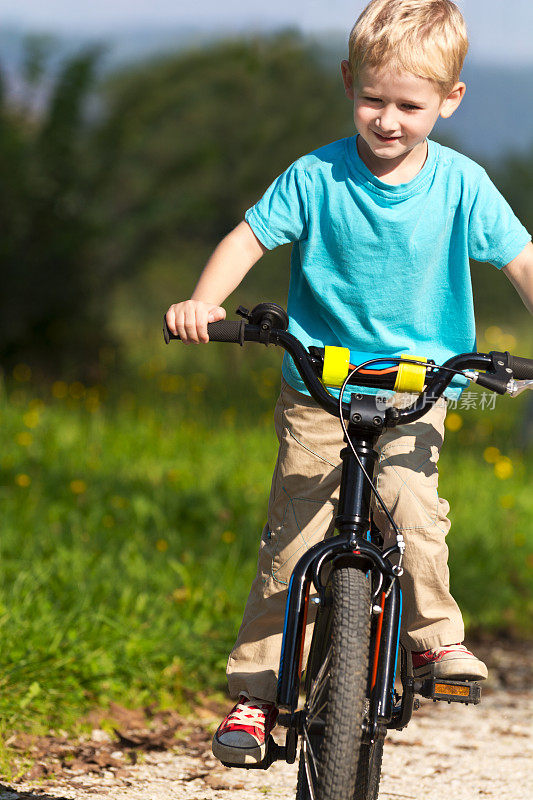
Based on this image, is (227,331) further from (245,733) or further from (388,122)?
(245,733)

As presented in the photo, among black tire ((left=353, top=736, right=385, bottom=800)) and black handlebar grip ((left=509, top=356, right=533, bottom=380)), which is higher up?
black handlebar grip ((left=509, top=356, right=533, bottom=380))

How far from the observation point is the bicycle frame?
2.03m

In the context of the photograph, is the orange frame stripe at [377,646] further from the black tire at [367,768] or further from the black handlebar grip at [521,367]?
the black handlebar grip at [521,367]

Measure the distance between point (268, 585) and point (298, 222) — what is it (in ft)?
3.04

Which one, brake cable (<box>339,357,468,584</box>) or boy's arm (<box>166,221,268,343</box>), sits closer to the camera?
brake cable (<box>339,357,468,584</box>)

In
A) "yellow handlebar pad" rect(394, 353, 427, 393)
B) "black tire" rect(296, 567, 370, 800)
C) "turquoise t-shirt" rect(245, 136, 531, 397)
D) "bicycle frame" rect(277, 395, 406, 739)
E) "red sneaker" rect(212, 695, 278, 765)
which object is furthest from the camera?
"turquoise t-shirt" rect(245, 136, 531, 397)

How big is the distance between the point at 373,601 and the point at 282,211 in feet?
3.16

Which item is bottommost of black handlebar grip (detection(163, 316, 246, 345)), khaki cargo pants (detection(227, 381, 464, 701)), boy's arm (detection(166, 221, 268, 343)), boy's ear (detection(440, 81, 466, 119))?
khaki cargo pants (detection(227, 381, 464, 701))

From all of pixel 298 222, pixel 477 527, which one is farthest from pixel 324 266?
pixel 477 527

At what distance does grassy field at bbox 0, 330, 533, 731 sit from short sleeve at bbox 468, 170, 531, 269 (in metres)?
1.94

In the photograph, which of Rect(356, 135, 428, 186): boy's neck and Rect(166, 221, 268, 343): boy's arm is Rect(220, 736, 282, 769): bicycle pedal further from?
Rect(356, 135, 428, 186): boy's neck

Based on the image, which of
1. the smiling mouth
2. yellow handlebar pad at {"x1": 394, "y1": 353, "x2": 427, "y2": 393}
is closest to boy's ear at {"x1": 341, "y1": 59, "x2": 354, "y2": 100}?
the smiling mouth

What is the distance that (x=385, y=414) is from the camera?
6.86 ft

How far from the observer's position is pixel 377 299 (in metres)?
2.42
